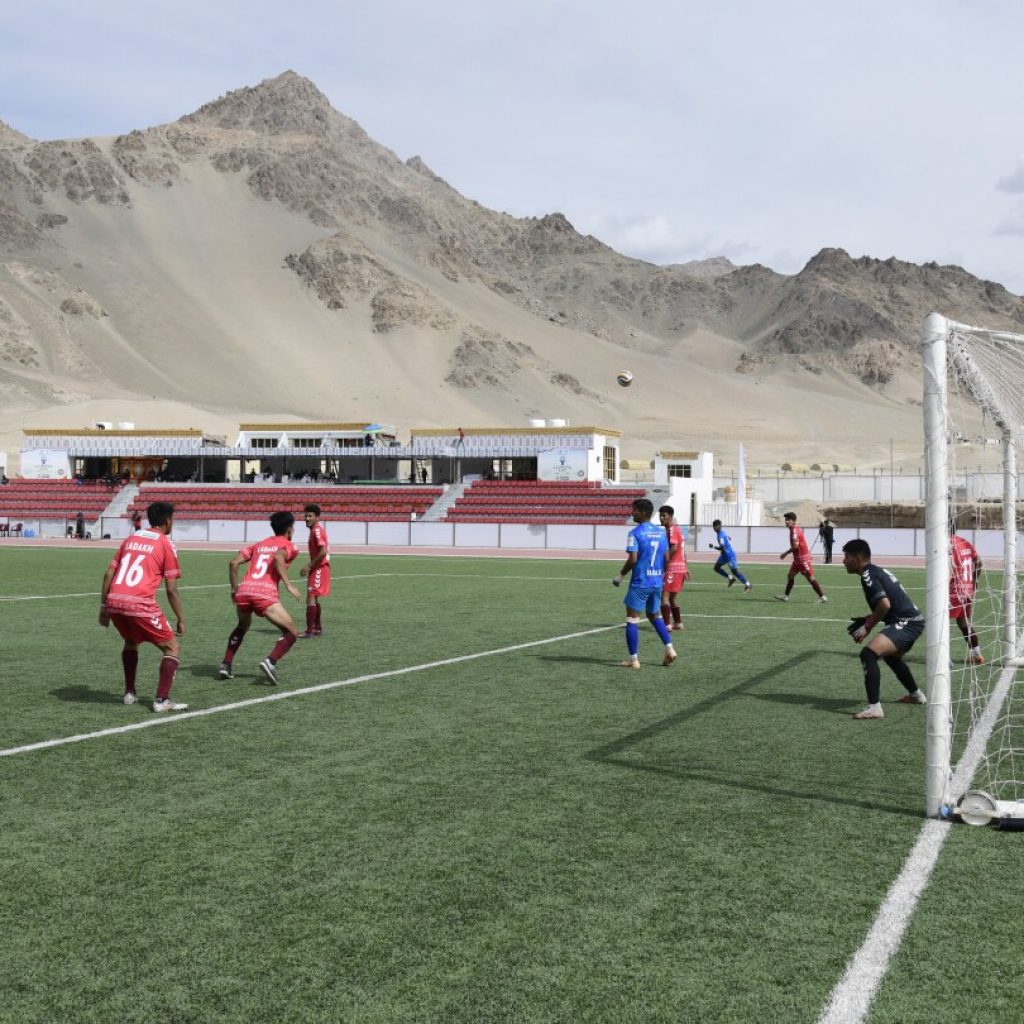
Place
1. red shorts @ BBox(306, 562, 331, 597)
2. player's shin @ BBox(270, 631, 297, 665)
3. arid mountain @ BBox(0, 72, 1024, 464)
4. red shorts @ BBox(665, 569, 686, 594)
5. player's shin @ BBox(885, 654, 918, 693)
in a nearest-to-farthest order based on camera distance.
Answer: player's shin @ BBox(885, 654, 918, 693) < player's shin @ BBox(270, 631, 297, 665) < red shorts @ BBox(306, 562, 331, 597) < red shorts @ BBox(665, 569, 686, 594) < arid mountain @ BBox(0, 72, 1024, 464)

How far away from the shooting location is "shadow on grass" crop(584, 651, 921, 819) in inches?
279

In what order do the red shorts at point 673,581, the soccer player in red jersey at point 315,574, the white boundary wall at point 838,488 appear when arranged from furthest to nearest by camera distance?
the white boundary wall at point 838,488 < the red shorts at point 673,581 < the soccer player in red jersey at point 315,574

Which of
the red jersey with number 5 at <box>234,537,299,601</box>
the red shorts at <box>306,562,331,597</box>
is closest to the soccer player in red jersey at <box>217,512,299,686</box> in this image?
the red jersey with number 5 at <box>234,537,299,601</box>

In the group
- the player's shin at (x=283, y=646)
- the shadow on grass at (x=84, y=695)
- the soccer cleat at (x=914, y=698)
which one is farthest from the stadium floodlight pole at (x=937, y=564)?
the shadow on grass at (x=84, y=695)

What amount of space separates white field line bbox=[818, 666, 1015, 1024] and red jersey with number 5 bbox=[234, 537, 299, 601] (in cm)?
663

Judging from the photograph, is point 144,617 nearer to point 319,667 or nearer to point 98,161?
point 319,667

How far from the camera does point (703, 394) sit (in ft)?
598

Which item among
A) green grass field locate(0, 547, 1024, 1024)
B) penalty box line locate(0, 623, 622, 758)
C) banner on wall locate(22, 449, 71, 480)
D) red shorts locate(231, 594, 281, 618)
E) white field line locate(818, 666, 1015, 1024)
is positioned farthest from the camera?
banner on wall locate(22, 449, 71, 480)

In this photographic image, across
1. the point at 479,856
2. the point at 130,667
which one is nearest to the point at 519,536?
the point at 130,667

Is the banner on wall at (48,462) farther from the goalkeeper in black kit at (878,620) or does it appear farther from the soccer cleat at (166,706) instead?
the goalkeeper in black kit at (878,620)

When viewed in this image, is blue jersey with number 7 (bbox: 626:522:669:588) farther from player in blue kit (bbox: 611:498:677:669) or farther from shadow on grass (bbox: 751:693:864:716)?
shadow on grass (bbox: 751:693:864:716)

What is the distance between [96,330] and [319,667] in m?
151

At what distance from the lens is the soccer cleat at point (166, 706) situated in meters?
9.95

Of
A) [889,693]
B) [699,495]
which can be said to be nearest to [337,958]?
[889,693]
